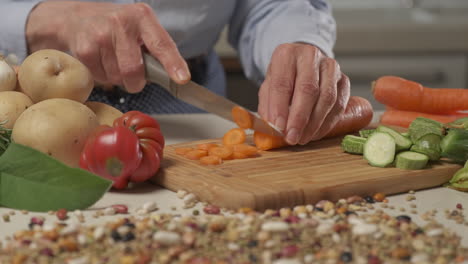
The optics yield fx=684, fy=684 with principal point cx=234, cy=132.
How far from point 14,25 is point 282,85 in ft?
2.90

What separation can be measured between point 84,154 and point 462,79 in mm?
2808

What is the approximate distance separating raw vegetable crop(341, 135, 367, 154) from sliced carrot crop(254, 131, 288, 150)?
165mm

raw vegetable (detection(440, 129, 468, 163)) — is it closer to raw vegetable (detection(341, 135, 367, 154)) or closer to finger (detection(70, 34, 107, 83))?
raw vegetable (detection(341, 135, 367, 154))

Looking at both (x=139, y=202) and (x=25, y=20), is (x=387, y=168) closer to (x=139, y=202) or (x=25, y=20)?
(x=139, y=202)

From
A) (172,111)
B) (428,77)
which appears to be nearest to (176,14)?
(172,111)

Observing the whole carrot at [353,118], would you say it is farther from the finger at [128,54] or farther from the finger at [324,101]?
the finger at [128,54]

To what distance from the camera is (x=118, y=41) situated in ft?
6.07

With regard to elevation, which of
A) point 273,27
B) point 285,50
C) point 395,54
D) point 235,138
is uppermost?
point 285,50

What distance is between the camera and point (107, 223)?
1.23m

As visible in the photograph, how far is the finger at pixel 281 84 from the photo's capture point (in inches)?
72.3

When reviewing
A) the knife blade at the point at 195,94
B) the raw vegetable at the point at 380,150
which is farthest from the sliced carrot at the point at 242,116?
the raw vegetable at the point at 380,150

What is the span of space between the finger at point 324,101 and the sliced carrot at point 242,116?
153 millimetres

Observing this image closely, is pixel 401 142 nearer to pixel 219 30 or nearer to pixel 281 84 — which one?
pixel 281 84

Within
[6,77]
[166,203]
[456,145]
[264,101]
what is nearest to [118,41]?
[6,77]
